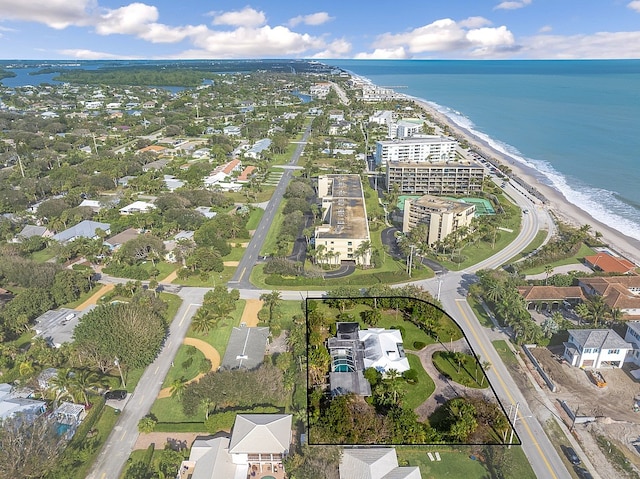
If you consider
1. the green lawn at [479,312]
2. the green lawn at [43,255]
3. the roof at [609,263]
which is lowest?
the green lawn at [479,312]

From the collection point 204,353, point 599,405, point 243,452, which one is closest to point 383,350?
point 243,452

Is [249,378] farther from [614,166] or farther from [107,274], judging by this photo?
[614,166]

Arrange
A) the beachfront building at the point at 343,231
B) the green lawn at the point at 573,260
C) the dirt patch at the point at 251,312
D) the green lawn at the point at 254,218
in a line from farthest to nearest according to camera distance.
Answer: the green lawn at the point at 254,218 < the beachfront building at the point at 343,231 < the green lawn at the point at 573,260 < the dirt patch at the point at 251,312

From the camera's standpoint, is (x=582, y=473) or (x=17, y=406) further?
(x=17, y=406)

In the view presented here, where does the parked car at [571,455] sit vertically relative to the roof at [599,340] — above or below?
below

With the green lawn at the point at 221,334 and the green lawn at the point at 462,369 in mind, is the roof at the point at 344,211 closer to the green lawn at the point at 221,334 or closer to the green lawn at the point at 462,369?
the green lawn at the point at 221,334

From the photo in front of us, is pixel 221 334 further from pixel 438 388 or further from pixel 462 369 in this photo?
pixel 462 369

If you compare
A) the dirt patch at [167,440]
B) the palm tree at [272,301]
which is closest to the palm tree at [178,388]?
the dirt patch at [167,440]
